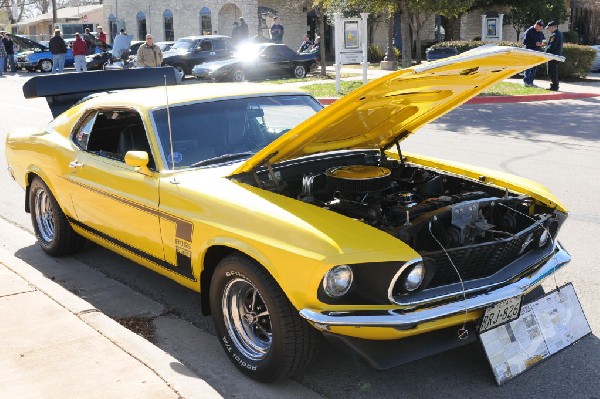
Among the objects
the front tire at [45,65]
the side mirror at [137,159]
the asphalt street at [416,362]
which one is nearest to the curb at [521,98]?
the asphalt street at [416,362]

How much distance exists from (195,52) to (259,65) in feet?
10.8

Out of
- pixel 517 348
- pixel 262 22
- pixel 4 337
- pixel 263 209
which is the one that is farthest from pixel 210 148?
pixel 262 22

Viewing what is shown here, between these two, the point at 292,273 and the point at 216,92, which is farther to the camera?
the point at 216,92

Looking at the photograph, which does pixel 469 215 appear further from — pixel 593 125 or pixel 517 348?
pixel 593 125

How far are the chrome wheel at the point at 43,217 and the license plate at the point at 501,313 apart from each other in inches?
156

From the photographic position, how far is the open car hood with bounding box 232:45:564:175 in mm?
3648

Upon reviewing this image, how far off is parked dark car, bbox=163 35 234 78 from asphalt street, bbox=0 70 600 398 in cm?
1653

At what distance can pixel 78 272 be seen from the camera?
5.77 meters

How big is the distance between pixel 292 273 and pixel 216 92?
6.83 ft

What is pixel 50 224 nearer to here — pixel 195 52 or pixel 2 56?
pixel 195 52

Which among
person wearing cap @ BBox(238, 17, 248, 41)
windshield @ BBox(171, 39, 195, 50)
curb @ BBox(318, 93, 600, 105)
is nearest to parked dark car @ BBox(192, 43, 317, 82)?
windshield @ BBox(171, 39, 195, 50)

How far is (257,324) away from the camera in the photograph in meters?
3.88

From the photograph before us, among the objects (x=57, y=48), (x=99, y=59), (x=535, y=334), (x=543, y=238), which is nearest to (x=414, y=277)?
(x=535, y=334)

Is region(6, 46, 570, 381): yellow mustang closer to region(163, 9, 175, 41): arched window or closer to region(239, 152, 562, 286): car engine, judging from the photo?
region(239, 152, 562, 286): car engine
